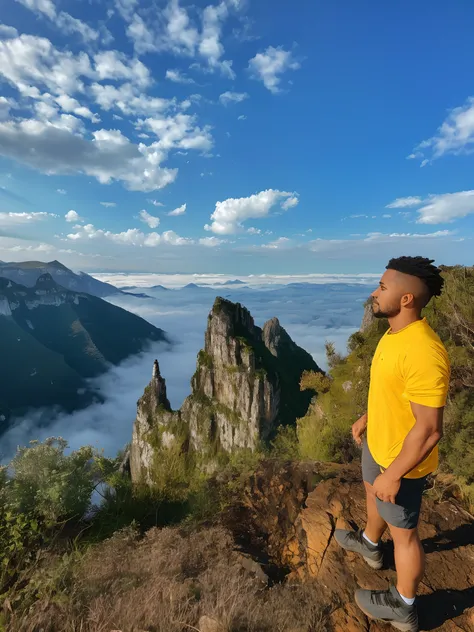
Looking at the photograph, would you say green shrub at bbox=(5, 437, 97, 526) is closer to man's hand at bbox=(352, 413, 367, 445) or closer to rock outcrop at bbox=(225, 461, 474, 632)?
rock outcrop at bbox=(225, 461, 474, 632)

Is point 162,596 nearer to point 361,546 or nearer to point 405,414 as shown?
point 361,546

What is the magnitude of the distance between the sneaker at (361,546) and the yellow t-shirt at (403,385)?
1.48m

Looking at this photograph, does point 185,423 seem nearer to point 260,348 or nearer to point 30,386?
point 260,348

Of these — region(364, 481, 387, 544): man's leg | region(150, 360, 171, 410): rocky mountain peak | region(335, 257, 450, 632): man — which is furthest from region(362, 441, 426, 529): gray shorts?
region(150, 360, 171, 410): rocky mountain peak

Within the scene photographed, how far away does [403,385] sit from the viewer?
3.07 metres

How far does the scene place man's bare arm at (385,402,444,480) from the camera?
2700 mm

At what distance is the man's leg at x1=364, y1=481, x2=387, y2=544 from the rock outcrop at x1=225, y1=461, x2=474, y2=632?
1.62 ft

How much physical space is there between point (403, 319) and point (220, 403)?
7028cm

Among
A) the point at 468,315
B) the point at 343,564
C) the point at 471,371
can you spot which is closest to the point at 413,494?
the point at 343,564

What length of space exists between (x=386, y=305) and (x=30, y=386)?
670 ft

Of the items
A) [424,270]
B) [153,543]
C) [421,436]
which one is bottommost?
[153,543]

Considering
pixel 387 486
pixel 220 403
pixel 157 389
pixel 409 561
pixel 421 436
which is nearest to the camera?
pixel 421 436

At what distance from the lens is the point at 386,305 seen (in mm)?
3221

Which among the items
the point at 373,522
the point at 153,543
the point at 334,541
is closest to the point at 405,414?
the point at 373,522
